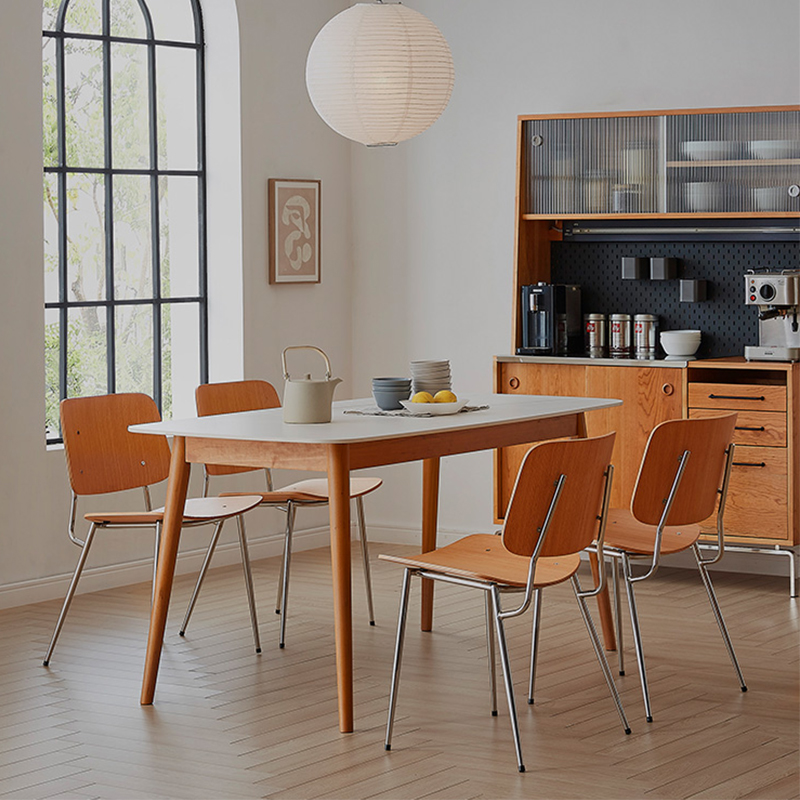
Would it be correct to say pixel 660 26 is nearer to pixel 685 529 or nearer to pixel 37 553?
pixel 685 529

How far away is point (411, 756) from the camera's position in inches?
150

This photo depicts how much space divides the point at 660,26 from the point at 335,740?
13.0 ft

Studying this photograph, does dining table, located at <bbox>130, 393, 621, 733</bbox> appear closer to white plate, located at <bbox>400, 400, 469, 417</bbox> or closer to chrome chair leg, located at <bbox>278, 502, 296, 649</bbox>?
white plate, located at <bbox>400, 400, 469, 417</bbox>

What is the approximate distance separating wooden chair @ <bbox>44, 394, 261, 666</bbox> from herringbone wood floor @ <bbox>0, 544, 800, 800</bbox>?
305 mm

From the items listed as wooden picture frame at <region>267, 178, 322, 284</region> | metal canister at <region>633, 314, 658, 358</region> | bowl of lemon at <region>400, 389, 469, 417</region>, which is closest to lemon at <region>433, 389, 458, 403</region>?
bowl of lemon at <region>400, 389, 469, 417</region>

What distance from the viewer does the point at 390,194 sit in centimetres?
724

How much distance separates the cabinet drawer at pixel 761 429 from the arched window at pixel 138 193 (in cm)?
265

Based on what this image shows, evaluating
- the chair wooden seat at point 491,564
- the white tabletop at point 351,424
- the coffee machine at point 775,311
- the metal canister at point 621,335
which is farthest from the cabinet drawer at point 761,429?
the chair wooden seat at point 491,564

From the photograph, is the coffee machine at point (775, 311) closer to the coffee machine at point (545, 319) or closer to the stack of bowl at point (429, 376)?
the coffee machine at point (545, 319)

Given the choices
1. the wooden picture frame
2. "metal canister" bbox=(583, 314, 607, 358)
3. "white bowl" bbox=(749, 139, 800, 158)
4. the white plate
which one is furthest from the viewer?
the wooden picture frame

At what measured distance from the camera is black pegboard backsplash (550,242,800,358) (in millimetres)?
6367

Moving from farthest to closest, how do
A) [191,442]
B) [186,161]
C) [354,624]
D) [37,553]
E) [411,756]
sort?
[186,161] < [37,553] < [354,624] < [191,442] < [411,756]

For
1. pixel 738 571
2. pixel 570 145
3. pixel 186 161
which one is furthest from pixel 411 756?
pixel 186 161

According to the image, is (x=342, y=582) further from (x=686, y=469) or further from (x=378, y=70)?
(x=378, y=70)
